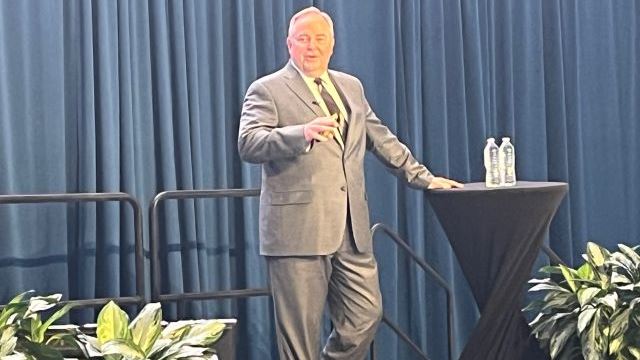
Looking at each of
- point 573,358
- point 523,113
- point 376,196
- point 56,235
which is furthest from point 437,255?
point 56,235

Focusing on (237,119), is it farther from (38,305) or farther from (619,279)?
(619,279)

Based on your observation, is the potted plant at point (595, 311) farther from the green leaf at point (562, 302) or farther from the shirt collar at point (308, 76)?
the shirt collar at point (308, 76)

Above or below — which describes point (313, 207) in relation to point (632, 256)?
above

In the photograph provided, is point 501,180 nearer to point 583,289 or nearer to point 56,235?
point 583,289

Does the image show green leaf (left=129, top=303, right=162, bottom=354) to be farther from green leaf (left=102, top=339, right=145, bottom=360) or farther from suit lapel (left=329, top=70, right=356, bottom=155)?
suit lapel (left=329, top=70, right=356, bottom=155)

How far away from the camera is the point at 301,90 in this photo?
2.99m

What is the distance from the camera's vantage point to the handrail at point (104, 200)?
3.34 metres

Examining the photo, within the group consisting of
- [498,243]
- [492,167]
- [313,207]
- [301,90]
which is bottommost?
[498,243]

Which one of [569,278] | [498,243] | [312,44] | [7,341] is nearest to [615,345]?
[569,278]

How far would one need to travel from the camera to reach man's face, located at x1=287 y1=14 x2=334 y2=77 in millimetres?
2922

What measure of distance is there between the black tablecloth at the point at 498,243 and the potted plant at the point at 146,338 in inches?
36.3

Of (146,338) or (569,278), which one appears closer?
(146,338)

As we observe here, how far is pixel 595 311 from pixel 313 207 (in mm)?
1196

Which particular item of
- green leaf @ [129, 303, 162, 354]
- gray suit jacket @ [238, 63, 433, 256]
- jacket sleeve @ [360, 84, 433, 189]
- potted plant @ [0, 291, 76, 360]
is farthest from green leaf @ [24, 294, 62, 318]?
jacket sleeve @ [360, 84, 433, 189]
